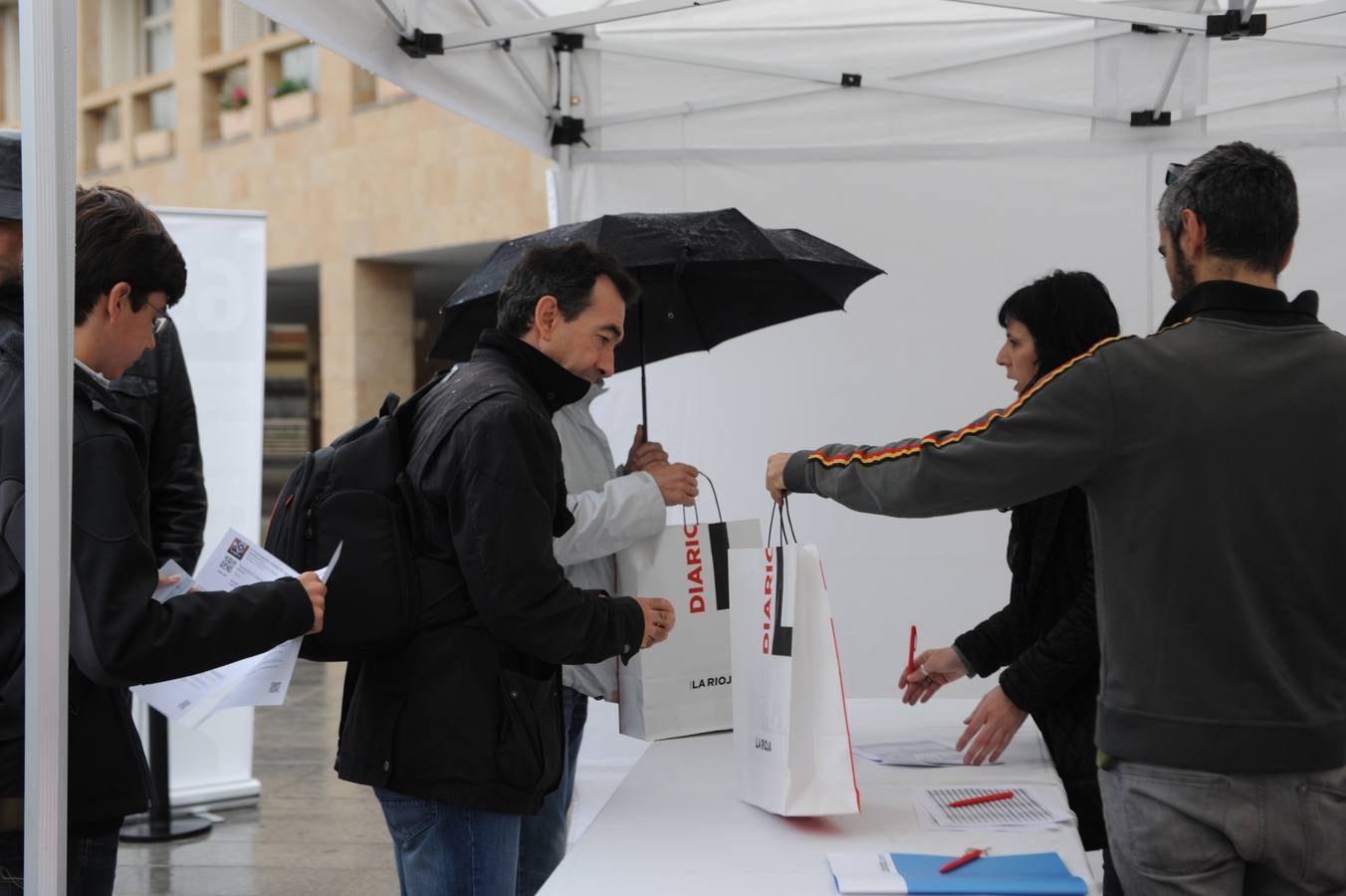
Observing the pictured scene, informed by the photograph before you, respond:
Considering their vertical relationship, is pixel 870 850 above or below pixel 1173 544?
below

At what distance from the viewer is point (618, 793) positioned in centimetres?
210

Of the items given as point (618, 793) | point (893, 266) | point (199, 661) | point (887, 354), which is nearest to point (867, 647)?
point (887, 354)

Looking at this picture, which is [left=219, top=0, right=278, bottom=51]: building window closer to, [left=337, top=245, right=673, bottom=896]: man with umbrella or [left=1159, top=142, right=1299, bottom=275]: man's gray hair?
[left=337, top=245, right=673, bottom=896]: man with umbrella

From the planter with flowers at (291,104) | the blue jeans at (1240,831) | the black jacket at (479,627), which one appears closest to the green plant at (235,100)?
the planter with flowers at (291,104)

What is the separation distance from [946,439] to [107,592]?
1.03 metres

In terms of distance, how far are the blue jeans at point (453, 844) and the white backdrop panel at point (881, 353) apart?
7.21ft

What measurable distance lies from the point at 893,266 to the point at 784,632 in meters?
2.35

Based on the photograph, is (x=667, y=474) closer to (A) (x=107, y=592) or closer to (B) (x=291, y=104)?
(A) (x=107, y=592)

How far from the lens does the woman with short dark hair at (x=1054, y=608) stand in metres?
2.16

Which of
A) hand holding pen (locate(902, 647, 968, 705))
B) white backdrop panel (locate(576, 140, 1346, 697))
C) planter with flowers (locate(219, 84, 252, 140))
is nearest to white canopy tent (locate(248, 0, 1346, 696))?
white backdrop panel (locate(576, 140, 1346, 697))

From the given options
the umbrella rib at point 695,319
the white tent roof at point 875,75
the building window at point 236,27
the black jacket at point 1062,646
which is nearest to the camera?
the black jacket at point 1062,646

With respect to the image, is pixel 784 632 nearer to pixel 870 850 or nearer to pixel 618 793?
pixel 870 850

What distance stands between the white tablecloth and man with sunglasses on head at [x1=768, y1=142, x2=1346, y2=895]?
0.66ft

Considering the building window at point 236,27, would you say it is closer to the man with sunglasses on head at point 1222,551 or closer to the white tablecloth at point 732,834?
the white tablecloth at point 732,834
